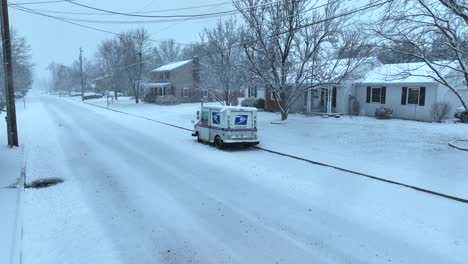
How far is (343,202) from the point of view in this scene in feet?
26.9

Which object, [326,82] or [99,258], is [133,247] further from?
[326,82]

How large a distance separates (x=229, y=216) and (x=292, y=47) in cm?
1898

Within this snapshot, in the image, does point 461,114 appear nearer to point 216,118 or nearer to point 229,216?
point 216,118

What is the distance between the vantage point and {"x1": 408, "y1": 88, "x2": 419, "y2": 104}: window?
2550cm

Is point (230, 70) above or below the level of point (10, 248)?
above

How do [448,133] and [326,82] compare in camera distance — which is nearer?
[448,133]

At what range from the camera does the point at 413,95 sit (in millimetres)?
25750

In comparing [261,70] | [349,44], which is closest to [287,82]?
[261,70]

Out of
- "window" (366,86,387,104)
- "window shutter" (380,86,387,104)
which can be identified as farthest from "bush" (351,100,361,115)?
"window shutter" (380,86,387,104)

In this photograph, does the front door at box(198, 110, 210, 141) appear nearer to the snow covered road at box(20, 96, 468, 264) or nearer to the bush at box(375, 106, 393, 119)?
the snow covered road at box(20, 96, 468, 264)

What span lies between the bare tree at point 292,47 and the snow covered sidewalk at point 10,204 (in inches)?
625

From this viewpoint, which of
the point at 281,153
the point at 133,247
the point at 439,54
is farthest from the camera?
the point at 439,54

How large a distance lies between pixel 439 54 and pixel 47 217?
17.0 m

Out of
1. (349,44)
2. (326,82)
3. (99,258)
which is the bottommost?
(99,258)
